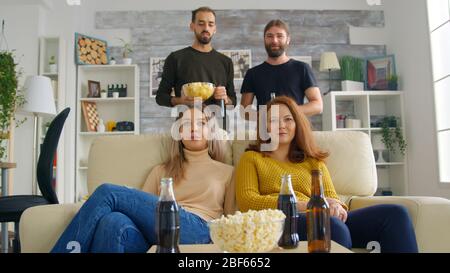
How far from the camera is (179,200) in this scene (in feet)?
6.87

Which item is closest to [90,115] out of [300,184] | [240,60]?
[240,60]

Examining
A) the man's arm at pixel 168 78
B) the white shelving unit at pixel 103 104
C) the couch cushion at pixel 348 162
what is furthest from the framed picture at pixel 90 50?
the couch cushion at pixel 348 162

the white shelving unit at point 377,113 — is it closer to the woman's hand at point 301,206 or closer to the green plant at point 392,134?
the green plant at point 392,134

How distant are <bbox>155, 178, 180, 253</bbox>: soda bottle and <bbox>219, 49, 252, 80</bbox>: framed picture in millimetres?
4072

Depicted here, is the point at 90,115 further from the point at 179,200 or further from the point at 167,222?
the point at 167,222

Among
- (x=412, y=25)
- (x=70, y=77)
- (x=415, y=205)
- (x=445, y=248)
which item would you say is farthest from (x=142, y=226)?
(x=412, y=25)

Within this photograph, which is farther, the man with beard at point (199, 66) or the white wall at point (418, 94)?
the white wall at point (418, 94)

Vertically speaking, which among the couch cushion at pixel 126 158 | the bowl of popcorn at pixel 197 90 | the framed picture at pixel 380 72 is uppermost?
the framed picture at pixel 380 72

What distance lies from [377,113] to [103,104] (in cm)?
326

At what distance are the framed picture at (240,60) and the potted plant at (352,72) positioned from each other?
110 cm

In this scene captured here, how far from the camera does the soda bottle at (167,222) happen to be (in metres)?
1.16
